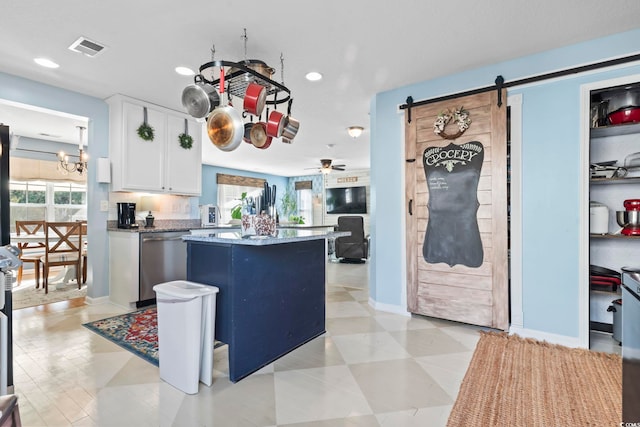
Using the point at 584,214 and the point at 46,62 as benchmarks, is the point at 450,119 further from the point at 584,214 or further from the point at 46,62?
the point at 46,62

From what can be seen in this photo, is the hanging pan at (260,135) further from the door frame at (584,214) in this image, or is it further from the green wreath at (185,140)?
the door frame at (584,214)

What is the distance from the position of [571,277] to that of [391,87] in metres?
2.35

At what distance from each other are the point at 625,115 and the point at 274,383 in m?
3.20

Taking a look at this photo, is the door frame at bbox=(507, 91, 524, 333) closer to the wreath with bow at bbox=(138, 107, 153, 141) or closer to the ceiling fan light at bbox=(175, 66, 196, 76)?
the ceiling fan light at bbox=(175, 66, 196, 76)

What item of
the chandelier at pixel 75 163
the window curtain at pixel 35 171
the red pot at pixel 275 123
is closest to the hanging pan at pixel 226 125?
the red pot at pixel 275 123

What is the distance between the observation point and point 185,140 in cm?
429

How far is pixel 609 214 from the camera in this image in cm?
268

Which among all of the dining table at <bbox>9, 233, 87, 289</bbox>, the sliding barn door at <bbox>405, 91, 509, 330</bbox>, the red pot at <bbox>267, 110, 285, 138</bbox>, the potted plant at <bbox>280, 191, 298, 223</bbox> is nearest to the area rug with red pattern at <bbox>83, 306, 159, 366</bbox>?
the red pot at <bbox>267, 110, 285, 138</bbox>

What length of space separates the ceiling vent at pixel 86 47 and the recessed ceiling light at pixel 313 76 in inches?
67.8

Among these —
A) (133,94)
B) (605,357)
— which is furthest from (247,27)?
(605,357)

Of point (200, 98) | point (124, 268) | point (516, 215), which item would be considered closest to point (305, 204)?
point (124, 268)

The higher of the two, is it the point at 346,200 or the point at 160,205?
the point at 346,200

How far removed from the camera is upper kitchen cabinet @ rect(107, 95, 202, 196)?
3703 millimetres

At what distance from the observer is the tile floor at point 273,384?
1.63 m
